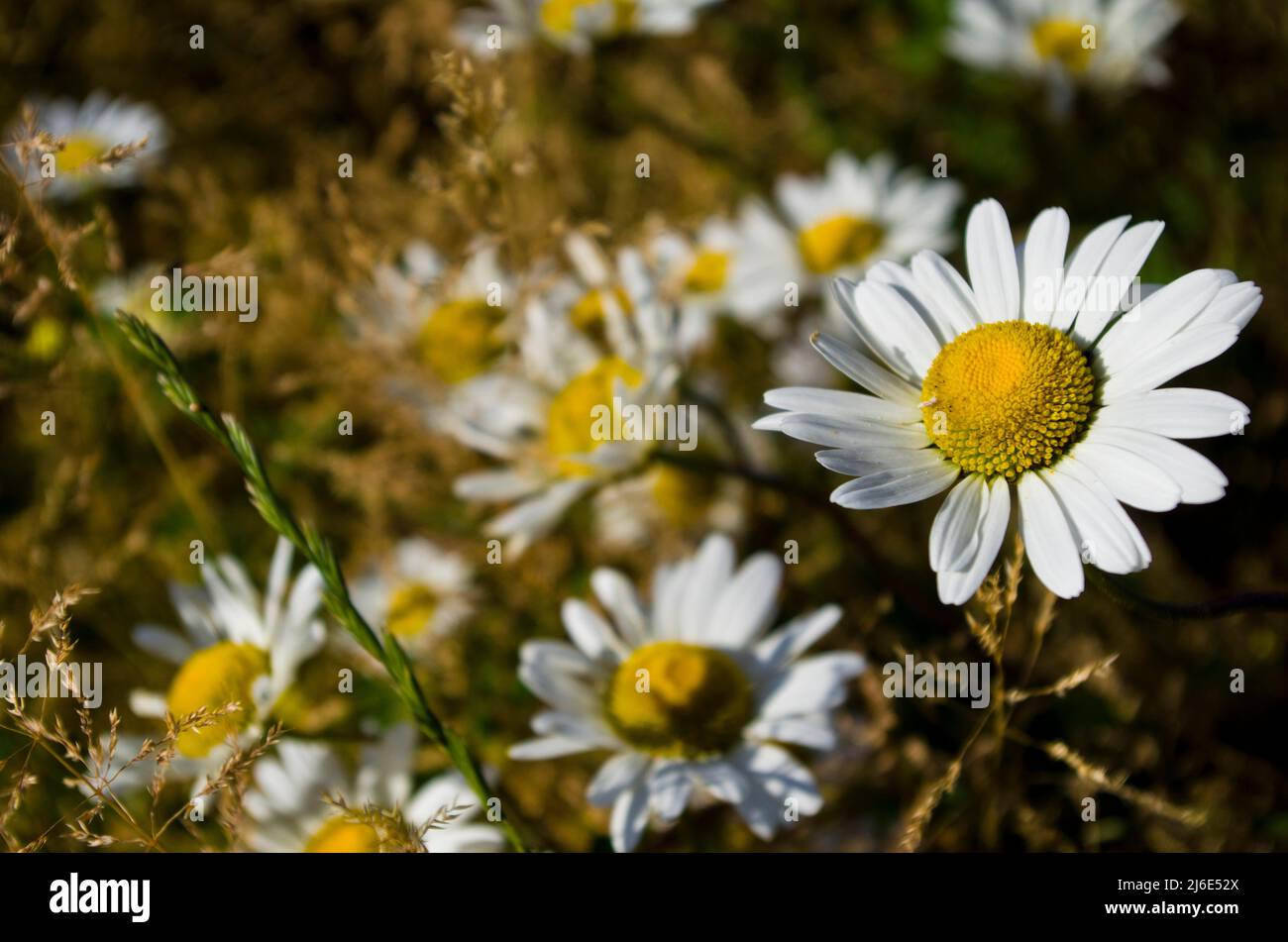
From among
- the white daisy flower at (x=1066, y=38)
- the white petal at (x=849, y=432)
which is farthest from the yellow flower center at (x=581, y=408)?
the white daisy flower at (x=1066, y=38)

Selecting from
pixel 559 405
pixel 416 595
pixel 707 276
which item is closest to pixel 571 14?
pixel 707 276

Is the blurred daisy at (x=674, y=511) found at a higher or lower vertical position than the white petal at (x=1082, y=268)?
lower

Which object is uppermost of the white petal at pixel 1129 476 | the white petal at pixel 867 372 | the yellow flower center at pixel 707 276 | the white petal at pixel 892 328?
the yellow flower center at pixel 707 276

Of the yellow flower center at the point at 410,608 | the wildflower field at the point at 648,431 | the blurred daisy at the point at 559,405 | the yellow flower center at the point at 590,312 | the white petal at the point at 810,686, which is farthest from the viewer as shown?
the yellow flower center at the point at 590,312

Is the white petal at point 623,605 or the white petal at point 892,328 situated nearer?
the white petal at point 892,328

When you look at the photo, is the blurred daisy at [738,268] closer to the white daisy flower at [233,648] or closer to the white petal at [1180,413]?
the white daisy flower at [233,648]

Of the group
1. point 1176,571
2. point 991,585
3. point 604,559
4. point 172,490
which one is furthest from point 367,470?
point 1176,571

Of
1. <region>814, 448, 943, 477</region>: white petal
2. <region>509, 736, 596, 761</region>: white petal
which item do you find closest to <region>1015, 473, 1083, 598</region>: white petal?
<region>814, 448, 943, 477</region>: white petal
